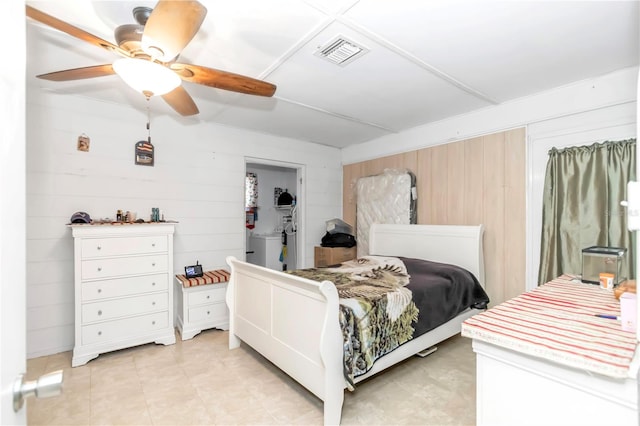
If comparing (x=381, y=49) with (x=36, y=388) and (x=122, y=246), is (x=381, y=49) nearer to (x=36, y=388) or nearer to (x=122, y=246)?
(x=36, y=388)

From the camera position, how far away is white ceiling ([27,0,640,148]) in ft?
5.63

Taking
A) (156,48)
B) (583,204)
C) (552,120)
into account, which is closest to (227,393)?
(156,48)

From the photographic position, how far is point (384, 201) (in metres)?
4.25

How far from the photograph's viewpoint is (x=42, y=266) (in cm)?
282

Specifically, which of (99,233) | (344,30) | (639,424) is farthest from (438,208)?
(99,233)

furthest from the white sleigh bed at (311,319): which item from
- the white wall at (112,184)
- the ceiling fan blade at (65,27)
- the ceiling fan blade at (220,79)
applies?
the ceiling fan blade at (65,27)

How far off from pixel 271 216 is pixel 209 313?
3.03m

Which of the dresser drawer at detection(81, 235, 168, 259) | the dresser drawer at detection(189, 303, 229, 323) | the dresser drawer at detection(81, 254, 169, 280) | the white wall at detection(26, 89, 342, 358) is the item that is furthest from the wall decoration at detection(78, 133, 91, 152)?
the dresser drawer at detection(189, 303, 229, 323)

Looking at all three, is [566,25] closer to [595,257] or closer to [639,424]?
[595,257]

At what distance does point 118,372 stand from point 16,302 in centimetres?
250

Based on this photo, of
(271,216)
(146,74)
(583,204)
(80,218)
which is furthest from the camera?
(271,216)

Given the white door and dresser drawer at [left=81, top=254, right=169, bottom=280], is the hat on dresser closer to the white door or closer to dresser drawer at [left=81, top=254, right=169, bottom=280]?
dresser drawer at [left=81, top=254, right=169, bottom=280]

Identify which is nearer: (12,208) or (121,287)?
(12,208)

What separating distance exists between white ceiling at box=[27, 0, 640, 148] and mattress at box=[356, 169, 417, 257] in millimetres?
1051
